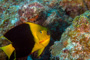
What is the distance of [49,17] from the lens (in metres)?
2.72

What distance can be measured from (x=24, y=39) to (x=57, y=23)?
5.74 feet

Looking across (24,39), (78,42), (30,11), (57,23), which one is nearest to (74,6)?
(57,23)

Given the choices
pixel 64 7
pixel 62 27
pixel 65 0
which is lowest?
pixel 62 27

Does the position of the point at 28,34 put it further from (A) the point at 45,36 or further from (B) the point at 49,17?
(B) the point at 49,17

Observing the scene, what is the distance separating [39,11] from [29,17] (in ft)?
0.97

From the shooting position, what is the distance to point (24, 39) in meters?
1.14

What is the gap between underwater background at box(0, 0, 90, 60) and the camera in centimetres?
127

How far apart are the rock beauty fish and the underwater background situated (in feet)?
1.42

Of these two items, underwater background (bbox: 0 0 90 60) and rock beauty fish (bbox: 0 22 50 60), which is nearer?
rock beauty fish (bbox: 0 22 50 60)

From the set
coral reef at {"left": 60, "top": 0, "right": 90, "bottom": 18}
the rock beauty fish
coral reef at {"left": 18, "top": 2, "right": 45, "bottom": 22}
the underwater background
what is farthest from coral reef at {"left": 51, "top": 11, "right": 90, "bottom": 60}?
coral reef at {"left": 60, "top": 0, "right": 90, "bottom": 18}

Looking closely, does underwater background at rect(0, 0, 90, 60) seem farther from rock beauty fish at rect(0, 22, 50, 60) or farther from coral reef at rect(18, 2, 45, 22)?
rock beauty fish at rect(0, 22, 50, 60)

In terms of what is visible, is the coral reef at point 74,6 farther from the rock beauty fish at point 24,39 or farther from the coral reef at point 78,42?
the rock beauty fish at point 24,39

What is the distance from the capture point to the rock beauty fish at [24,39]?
113 cm

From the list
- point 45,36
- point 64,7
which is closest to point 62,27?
point 64,7
